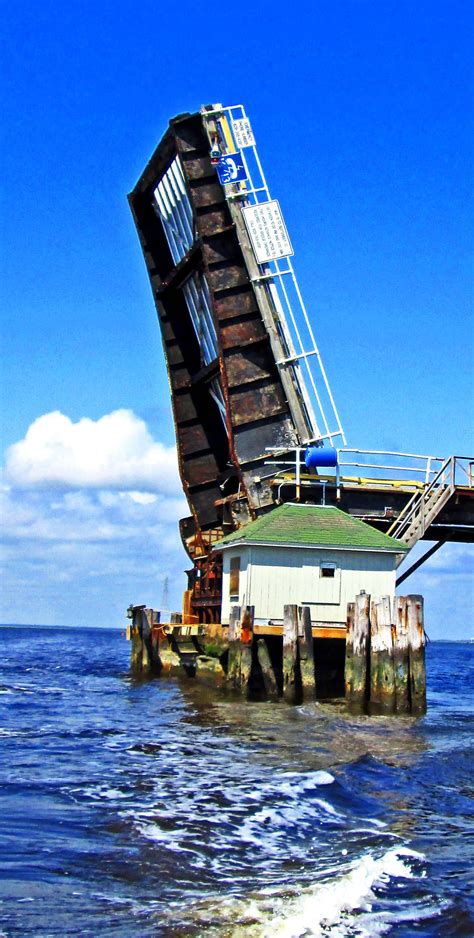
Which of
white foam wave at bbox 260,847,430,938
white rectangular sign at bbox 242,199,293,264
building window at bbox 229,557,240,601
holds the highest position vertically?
white rectangular sign at bbox 242,199,293,264

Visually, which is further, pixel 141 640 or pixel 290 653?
pixel 141 640

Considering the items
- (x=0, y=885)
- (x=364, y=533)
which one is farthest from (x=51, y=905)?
(x=364, y=533)

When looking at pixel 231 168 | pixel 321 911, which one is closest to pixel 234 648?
pixel 321 911

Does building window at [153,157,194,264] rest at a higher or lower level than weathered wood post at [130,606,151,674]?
higher

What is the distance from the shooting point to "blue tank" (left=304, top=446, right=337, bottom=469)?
25.0m

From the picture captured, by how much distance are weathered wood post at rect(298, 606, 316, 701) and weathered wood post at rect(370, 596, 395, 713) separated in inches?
46.2

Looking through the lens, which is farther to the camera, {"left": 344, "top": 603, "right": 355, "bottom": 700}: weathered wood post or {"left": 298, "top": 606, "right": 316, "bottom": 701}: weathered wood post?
{"left": 298, "top": 606, "right": 316, "bottom": 701}: weathered wood post

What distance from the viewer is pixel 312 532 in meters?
21.7

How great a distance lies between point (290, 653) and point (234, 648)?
1.51m

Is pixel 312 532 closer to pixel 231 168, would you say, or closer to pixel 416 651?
pixel 416 651

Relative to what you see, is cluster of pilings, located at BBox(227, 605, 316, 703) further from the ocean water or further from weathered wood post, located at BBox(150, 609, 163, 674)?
weathered wood post, located at BBox(150, 609, 163, 674)

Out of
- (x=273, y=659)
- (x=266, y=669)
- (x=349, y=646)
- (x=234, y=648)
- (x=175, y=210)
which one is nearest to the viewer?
(x=349, y=646)

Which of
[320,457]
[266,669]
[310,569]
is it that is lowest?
[266,669]

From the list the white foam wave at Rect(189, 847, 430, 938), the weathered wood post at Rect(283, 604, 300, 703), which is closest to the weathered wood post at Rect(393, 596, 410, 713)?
the weathered wood post at Rect(283, 604, 300, 703)
